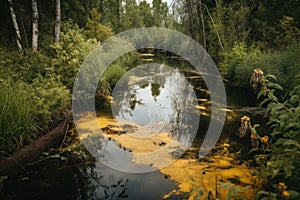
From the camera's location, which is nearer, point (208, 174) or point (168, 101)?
point (208, 174)

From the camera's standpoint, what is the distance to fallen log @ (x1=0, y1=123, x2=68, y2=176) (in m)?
3.45

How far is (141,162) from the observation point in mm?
3990

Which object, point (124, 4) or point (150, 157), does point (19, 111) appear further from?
point (124, 4)

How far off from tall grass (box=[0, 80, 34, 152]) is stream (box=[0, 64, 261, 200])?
1.62ft

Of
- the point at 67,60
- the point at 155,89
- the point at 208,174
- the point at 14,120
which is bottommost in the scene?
the point at 208,174

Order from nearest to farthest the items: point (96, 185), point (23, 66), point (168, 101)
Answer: point (96, 185)
point (23, 66)
point (168, 101)

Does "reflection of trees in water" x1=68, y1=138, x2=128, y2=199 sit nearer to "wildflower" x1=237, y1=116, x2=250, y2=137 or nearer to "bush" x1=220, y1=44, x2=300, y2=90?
"wildflower" x1=237, y1=116, x2=250, y2=137

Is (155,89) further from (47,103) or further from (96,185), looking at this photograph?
(96,185)

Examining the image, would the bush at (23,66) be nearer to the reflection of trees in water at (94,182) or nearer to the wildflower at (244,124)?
the reflection of trees in water at (94,182)

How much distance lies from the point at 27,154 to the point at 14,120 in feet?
1.87

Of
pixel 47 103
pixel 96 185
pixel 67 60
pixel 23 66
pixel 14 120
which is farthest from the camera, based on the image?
pixel 67 60

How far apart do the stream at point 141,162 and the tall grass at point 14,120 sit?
494mm

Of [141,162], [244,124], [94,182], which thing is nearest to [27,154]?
[94,182]

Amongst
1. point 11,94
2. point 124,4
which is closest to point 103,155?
point 11,94
